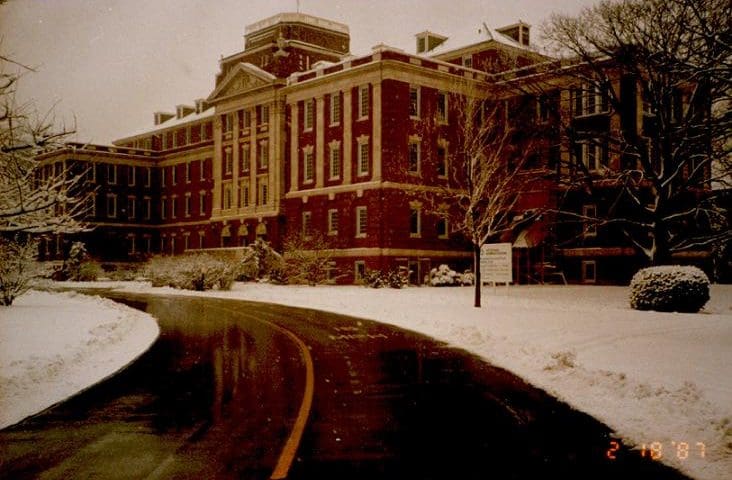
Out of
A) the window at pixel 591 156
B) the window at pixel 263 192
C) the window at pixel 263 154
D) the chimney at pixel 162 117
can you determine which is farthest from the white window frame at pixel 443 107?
the chimney at pixel 162 117

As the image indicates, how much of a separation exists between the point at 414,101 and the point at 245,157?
20602 mm

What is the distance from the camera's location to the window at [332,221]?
53469 mm

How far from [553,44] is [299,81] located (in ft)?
97.2

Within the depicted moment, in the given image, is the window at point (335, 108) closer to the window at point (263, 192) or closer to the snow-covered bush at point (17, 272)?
the window at point (263, 192)

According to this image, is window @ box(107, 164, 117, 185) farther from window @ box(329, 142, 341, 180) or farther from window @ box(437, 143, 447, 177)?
window @ box(437, 143, 447, 177)

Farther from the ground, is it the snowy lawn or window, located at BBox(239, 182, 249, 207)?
window, located at BBox(239, 182, 249, 207)

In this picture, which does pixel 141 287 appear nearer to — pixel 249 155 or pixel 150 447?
pixel 249 155

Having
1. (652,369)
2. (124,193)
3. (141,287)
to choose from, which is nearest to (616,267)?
(141,287)

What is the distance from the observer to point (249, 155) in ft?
213

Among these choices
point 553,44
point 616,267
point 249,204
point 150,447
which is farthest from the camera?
point 249,204

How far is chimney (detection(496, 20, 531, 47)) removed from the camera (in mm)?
58162

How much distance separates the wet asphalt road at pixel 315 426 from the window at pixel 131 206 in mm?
71770

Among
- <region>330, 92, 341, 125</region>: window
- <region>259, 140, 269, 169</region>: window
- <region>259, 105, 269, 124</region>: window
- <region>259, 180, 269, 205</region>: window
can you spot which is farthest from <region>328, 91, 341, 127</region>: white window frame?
<region>259, 180, 269, 205</region>: window

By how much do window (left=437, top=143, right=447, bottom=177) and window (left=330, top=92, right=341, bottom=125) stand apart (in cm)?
790
